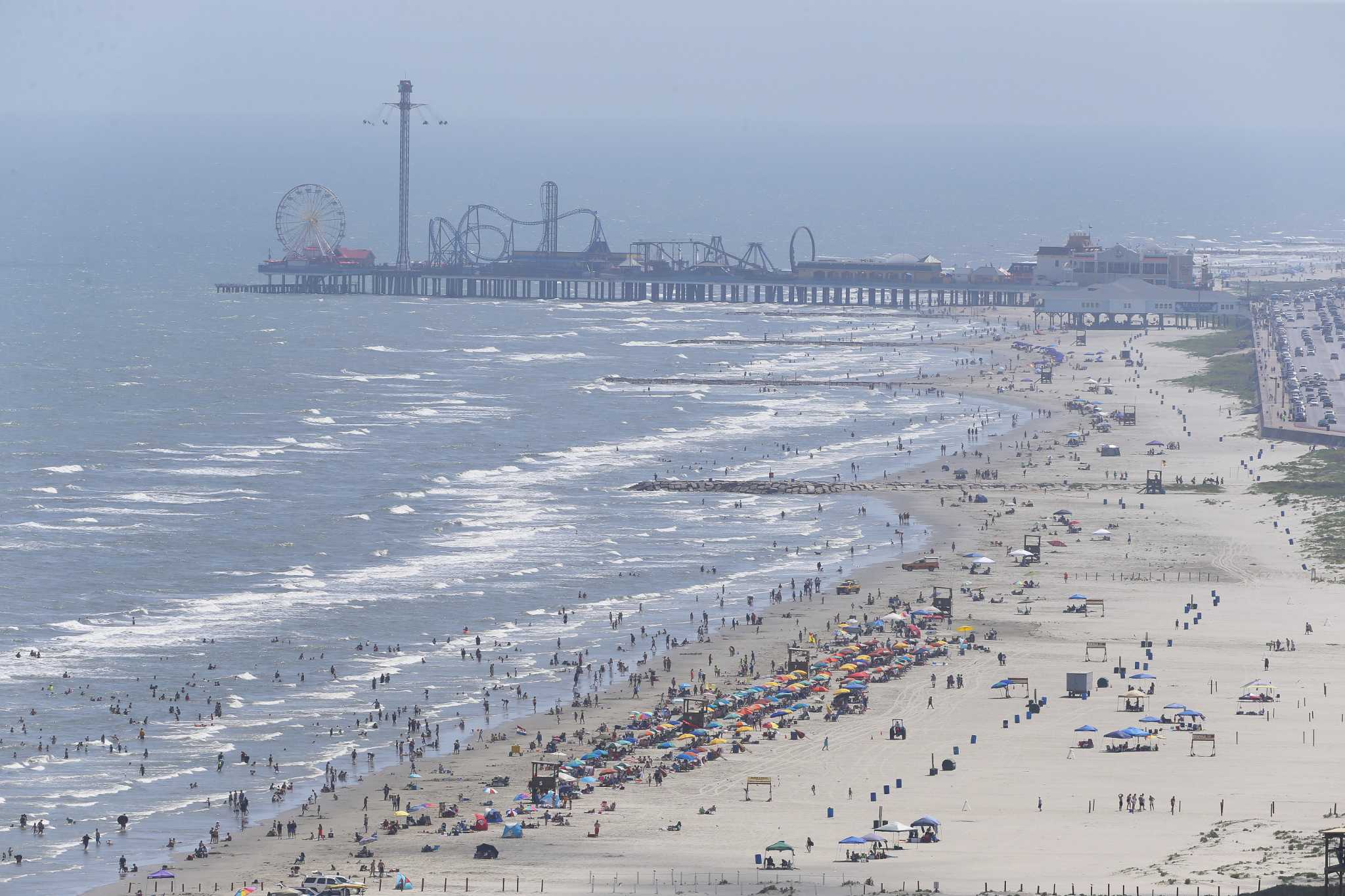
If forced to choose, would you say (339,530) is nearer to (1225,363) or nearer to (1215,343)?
(1225,363)

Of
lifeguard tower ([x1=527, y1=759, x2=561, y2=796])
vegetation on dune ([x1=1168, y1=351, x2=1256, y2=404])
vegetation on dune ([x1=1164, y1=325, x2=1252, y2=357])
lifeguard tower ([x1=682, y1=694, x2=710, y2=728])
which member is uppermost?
vegetation on dune ([x1=1164, y1=325, x2=1252, y2=357])

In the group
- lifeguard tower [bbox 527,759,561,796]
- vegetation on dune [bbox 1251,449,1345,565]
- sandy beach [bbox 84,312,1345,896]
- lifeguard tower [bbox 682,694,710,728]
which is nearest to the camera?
sandy beach [bbox 84,312,1345,896]

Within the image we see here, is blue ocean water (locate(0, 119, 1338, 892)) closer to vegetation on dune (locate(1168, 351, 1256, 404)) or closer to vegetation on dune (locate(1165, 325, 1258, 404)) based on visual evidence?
vegetation on dune (locate(1168, 351, 1256, 404))

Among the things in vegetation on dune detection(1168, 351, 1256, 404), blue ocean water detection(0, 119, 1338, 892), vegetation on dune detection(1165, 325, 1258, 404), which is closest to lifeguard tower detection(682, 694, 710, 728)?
blue ocean water detection(0, 119, 1338, 892)

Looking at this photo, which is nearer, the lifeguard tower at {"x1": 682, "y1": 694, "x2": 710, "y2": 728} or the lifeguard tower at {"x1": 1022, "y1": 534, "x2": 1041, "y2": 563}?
the lifeguard tower at {"x1": 682, "y1": 694, "x2": 710, "y2": 728}

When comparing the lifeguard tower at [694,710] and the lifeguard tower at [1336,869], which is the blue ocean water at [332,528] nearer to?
the lifeguard tower at [694,710]

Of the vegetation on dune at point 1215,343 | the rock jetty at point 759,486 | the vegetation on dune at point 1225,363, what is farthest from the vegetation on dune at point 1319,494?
the vegetation on dune at point 1215,343
